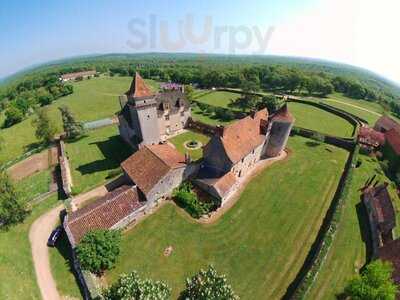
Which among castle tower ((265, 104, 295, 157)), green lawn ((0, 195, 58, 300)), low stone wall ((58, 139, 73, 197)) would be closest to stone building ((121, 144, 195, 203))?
low stone wall ((58, 139, 73, 197))

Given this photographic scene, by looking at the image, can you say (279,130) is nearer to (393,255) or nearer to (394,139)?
(393,255)

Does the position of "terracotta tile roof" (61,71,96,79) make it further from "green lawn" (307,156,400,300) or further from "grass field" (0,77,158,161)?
"green lawn" (307,156,400,300)

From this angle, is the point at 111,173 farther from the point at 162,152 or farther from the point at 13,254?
the point at 13,254

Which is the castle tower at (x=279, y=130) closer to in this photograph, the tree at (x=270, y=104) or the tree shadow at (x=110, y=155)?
the tree at (x=270, y=104)

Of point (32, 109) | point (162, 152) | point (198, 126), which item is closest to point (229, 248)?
point (162, 152)

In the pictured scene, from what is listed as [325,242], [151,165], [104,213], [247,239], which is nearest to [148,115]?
[151,165]
